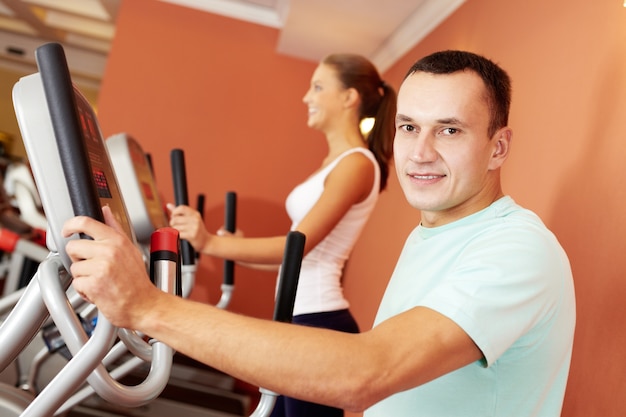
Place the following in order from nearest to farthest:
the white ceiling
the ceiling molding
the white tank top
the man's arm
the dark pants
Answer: the man's arm → the dark pants → the white tank top → the ceiling molding → the white ceiling

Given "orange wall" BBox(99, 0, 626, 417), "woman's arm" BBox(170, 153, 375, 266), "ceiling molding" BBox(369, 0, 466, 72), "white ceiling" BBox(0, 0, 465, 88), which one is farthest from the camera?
"white ceiling" BBox(0, 0, 465, 88)

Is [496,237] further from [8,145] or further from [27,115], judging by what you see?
[8,145]

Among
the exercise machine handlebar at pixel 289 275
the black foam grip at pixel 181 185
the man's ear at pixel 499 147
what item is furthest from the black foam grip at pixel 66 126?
the black foam grip at pixel 181 185

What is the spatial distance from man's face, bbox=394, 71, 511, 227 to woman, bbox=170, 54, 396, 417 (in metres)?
0.70

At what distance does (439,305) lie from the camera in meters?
0.86

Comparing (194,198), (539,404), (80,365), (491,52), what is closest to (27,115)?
(80,365)

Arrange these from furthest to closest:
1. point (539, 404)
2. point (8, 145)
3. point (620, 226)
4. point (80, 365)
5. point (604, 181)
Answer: point (8, 145) → point (604, 181) → point (620, 226) → point (539, 404) → point (80, 365)

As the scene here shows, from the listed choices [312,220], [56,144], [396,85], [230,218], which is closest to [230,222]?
[230,218]

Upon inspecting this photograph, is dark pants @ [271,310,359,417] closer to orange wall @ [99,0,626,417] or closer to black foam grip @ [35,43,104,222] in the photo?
orange wall @ [99,0,626,417]

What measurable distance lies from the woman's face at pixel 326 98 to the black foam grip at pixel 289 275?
119cm

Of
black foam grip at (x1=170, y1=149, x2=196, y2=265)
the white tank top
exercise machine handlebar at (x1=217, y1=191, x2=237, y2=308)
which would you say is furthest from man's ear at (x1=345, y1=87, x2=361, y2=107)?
black foam grip at (x1=170, y1=149, x2=196, y2=265)

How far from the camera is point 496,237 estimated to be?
953mm

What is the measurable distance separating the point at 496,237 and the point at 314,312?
1059mm

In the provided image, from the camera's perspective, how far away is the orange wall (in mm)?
1512
